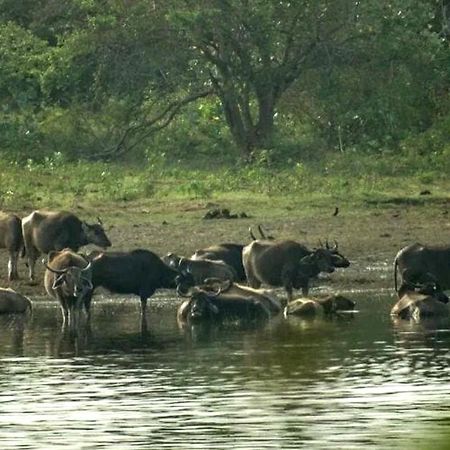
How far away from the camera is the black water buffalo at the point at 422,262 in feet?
66.0

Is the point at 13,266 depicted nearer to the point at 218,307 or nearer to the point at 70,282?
the point at 70,282

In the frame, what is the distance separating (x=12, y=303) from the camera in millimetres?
19516

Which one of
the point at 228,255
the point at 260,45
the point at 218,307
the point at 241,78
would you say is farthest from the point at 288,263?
the point at 241,78

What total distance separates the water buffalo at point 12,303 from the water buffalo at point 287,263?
2.77 meters

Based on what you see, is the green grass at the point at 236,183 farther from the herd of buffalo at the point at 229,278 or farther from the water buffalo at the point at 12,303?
the water buffalo at the point at 12,303

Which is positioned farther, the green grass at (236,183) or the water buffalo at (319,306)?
the green grass at (236,183)

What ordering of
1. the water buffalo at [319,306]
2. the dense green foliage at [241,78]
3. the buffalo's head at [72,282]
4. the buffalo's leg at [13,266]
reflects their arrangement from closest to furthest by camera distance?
the buffalo's head at [72,282], the water buffalo at [319,306], the buffalo's leg at [13,266], the dense green foliage at [241,78]

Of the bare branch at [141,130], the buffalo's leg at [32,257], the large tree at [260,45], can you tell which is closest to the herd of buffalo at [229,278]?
the buffalo's leg at [32,257]

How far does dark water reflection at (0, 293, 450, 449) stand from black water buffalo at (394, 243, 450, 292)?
A: 1.55 ft

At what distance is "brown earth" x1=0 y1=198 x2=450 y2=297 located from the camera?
22.9 m

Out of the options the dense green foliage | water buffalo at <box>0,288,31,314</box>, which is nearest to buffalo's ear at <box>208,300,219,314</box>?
Result: water buffalo at <box>0,288,31,314</box>

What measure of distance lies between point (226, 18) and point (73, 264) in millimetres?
13651

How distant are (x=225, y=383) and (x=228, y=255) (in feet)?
22.7

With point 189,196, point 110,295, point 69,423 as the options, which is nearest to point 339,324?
point 110,295
